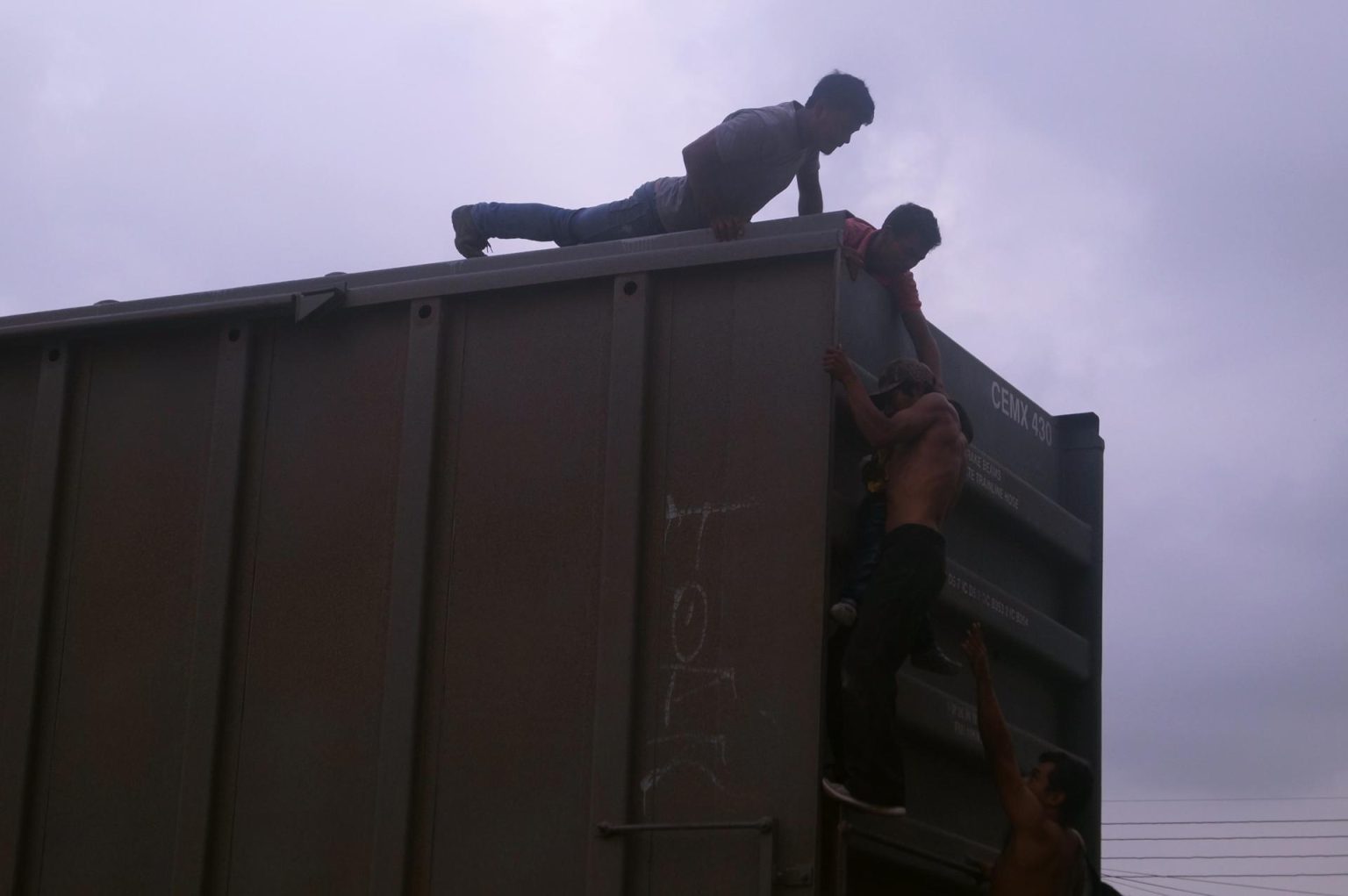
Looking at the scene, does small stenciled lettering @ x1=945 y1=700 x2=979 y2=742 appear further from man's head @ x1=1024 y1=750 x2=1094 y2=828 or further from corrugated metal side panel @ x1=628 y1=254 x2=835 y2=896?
corrugated metal side panel @ x1=628 y1=254 x2=835 y2=896

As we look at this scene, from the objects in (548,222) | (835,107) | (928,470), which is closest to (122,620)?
(548,222)

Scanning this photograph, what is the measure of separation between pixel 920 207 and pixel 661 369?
3.04ft

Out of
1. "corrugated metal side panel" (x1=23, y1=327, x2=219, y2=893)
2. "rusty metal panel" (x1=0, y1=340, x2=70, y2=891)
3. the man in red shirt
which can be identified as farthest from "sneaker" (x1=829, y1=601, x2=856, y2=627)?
"rusty metal panel" (x1=0, y1=340, x2=70, y2=891)

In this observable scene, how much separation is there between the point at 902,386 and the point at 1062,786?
1.24 metres

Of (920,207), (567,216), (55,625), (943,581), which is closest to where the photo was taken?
(943,581)

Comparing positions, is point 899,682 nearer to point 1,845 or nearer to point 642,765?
point 642,765

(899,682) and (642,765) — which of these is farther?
(899,682)

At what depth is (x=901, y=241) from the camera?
4.68 metres

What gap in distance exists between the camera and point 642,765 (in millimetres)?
4176

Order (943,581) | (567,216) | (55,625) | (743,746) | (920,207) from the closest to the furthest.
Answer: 1. (743,746)
2. (943,581)
3. (920,207)
4. (55,625)
5. (567,216)

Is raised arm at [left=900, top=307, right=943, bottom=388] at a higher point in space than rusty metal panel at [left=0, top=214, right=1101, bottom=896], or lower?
higher

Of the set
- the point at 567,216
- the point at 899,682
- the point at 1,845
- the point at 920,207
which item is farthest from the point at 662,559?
the point at 1,845

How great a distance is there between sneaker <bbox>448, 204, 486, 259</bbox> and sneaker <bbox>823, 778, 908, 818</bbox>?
2.55 meters

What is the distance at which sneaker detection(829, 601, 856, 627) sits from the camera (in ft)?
13.7
